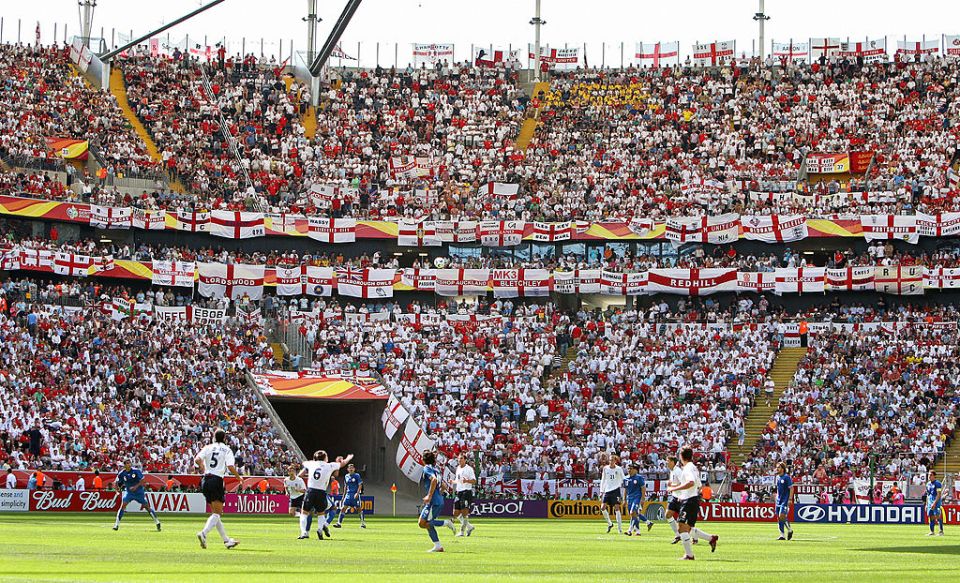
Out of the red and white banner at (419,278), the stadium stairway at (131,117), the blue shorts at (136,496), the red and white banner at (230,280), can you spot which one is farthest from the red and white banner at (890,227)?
the blue shorts at (136,496)

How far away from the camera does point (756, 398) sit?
5925 cm

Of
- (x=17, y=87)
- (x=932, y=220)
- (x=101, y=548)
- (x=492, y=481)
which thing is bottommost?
(x=492, y=481)

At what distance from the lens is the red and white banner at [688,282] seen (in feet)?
225

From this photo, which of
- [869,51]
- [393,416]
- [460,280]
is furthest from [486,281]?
[869,51]

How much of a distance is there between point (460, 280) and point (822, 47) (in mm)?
29915

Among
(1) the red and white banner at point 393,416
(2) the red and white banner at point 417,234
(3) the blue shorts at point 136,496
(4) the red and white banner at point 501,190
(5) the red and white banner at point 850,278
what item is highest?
(4) the red and white banner at point 501,190

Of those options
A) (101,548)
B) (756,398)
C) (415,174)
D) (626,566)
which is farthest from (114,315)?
(626,566)

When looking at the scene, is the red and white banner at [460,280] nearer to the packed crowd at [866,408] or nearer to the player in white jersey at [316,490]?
the packed crowd at [866,408]

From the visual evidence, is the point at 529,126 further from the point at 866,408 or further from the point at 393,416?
the point at 866,408

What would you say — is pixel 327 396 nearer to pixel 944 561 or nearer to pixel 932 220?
pixel 932 220

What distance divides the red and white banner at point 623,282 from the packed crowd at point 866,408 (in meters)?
10.2

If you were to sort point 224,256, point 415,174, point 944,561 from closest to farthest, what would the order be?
point 944,561
point 224,256
point 415,174

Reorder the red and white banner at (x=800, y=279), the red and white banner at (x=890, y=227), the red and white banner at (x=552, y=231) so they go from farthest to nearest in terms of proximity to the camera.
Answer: the red and white banner at (x=552, y=231)
the red and white banner at (x=890, y=227)
the red and white banner at (x=800, y=279)

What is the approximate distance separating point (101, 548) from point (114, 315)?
37.9m
